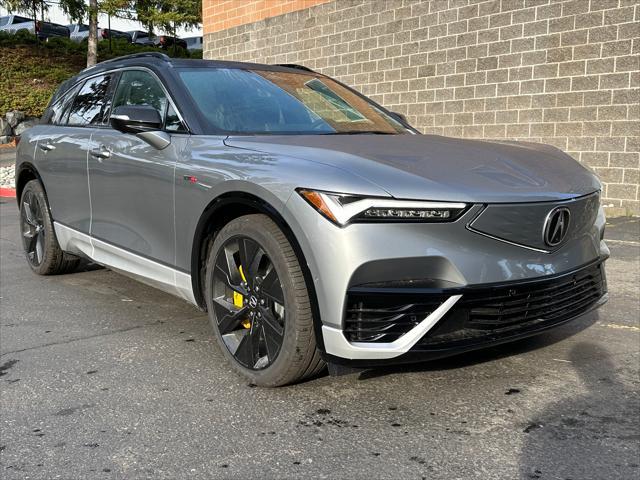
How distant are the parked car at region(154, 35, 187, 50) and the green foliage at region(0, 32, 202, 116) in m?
3.96

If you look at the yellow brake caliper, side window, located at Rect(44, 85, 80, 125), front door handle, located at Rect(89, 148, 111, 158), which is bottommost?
the yellow brake caliper

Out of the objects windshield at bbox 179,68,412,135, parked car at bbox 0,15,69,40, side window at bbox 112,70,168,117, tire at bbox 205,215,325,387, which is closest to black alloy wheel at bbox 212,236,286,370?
tire at bbox 205,215,325,387

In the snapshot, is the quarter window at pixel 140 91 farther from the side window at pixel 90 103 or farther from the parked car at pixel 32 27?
the parked car at pixel 32 27

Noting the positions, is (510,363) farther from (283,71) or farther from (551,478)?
(283,71)

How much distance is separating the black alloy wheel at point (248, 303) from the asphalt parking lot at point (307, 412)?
0.63 feet

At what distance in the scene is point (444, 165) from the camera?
3.07 metres

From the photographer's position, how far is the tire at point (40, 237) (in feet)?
18.0

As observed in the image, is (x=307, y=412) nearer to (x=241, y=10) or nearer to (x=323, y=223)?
(x=323, y=223)

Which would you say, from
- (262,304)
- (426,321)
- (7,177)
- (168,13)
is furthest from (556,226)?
(168,13)

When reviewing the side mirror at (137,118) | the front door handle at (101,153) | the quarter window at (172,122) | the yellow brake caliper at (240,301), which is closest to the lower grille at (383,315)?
the yellow brake caliper at (240,301)

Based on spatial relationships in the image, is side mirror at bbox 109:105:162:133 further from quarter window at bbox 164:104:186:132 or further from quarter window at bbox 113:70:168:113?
quarter window at bbox 113:70:168:113

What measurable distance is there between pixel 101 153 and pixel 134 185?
0.55 metres

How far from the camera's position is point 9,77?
78.6ft

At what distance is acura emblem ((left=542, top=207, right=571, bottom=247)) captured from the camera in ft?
9.93
